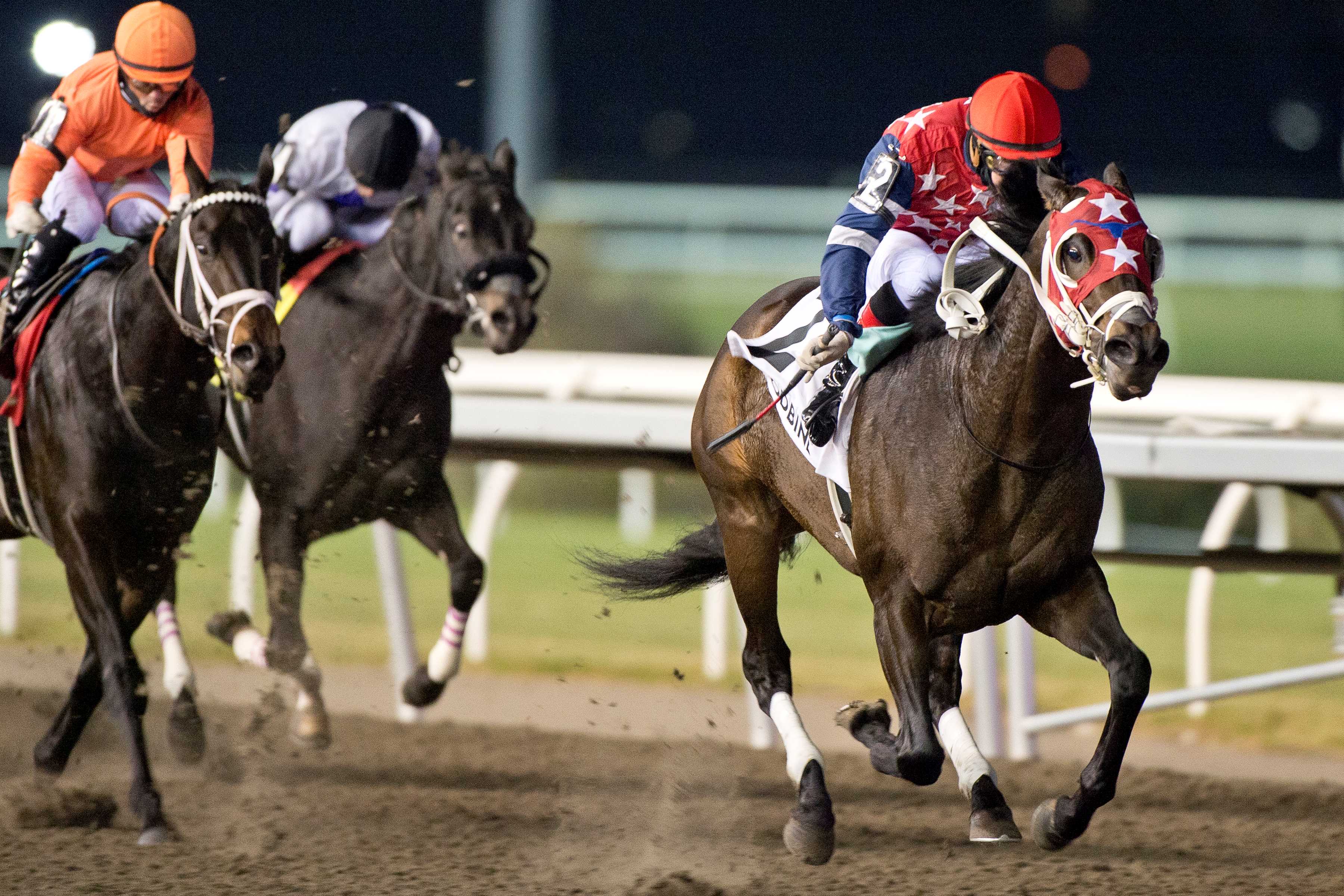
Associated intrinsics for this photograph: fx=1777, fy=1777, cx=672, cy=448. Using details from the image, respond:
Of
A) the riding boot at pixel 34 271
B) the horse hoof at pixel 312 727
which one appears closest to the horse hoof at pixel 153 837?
the horse hoof at pixel 312 727

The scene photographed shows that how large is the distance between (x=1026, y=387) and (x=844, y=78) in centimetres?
1622

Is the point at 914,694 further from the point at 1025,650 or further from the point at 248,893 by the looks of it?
the point at 1025,650

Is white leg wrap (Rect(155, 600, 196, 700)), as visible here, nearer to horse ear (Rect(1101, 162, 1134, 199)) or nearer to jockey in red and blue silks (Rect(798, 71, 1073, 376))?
jockey in red and blue silks (Rect(798, 71, 1073, 376))

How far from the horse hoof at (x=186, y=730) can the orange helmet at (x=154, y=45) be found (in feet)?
5.21

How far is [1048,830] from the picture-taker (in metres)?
3.33

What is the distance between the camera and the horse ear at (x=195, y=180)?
13.7 feet

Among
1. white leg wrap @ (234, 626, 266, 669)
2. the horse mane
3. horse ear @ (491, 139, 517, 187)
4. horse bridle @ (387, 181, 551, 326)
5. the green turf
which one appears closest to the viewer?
the horse mane

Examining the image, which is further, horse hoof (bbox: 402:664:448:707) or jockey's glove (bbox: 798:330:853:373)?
horse hoof (bbox: 402:664:448:707)

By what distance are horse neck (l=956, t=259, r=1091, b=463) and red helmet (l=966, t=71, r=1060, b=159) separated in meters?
0.27

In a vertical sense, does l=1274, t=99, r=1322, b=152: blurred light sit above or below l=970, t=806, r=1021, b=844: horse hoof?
above

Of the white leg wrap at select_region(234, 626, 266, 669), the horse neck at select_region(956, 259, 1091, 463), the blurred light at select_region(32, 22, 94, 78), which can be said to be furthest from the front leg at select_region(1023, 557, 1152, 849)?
the blurred light at select_region(32, 22, 94, 78)

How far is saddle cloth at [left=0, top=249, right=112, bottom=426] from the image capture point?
445 cm

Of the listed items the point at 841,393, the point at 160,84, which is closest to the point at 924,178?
the point at 841,393

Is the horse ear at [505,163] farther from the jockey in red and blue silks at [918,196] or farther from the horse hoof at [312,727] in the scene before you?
the horse hoof at [312,727]
